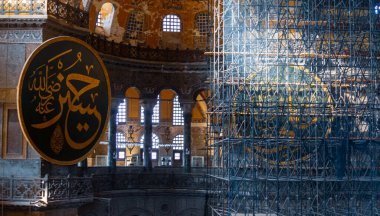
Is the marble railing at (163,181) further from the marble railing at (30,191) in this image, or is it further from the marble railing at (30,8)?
the marble railing at (30,8)

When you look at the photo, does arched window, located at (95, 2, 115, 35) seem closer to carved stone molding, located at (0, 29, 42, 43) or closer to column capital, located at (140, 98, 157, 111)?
column capital, located at (140, 98, 157, 111)

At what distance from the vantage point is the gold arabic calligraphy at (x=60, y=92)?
14773 mm

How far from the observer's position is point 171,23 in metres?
24.8

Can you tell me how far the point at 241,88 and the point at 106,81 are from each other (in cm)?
521

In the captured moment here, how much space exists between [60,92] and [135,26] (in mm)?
9362

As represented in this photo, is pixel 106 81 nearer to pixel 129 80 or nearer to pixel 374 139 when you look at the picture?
pixel 129 80

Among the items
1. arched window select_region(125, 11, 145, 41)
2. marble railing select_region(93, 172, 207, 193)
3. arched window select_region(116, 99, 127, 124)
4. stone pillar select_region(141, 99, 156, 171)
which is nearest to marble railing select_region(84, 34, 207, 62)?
arched window select_region(125, 11, 145, 41)

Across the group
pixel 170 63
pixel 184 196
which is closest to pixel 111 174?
pixel 184 196

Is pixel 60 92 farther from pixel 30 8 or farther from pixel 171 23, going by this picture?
pixel 171 23

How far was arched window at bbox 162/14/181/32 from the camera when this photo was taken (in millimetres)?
24719

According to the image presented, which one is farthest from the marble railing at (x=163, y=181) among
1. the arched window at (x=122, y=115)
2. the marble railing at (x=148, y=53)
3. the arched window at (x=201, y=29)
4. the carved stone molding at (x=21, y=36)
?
the arched window at (x=122, y=115)

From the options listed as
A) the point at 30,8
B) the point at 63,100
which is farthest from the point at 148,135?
the point at 30,8

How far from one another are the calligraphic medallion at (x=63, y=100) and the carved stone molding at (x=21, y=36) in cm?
80

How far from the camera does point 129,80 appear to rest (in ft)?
77.1
